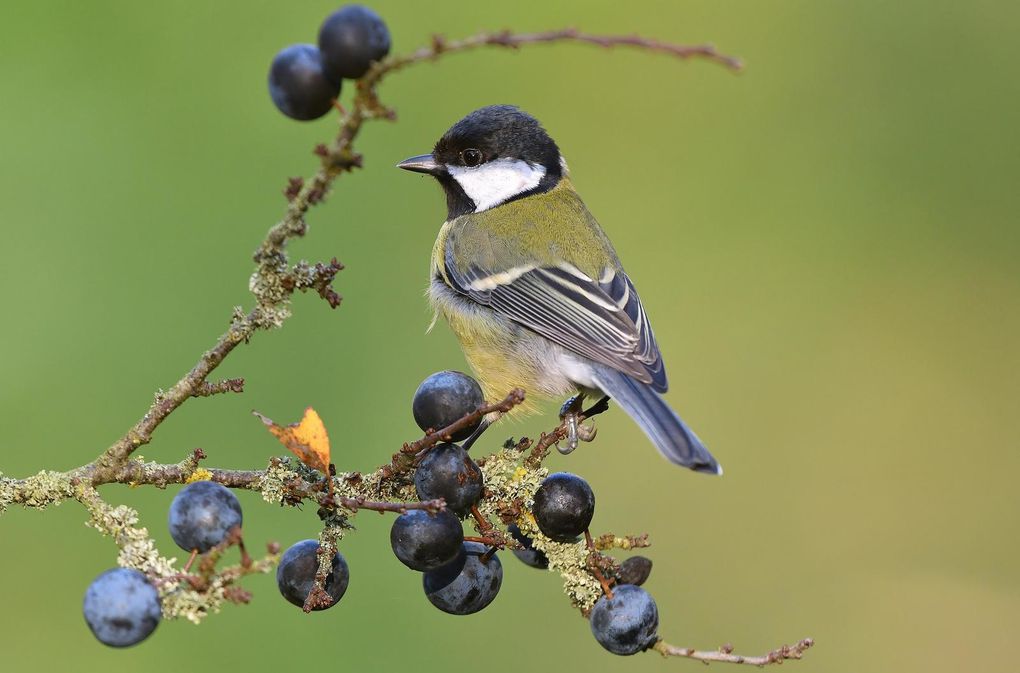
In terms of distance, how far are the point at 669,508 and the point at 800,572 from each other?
63cm

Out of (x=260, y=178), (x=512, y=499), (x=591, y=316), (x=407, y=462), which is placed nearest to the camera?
(x=407, y=462)

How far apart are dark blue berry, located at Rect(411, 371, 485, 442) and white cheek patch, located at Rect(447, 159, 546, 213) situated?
1.58 metres

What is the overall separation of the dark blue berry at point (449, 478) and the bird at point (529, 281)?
0.67 meters

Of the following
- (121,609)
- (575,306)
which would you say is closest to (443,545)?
(121,609)

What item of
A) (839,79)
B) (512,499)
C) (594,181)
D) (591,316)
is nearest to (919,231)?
(839,79)

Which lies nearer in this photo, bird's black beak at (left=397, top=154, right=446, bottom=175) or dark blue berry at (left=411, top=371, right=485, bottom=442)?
dark blue berry at (left=411, top=371, right=485, bottom=442)

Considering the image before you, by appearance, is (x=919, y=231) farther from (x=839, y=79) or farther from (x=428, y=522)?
(x=428, y=522)

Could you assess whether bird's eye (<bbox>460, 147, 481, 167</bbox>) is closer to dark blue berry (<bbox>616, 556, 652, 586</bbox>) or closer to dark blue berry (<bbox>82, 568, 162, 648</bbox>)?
dark blue berry (<bbox>616, 556, 652, 586</bbox>)

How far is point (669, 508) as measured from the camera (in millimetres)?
4785

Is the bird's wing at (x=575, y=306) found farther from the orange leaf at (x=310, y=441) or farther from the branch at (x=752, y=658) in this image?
the orange leaf at (x=310, y=441)

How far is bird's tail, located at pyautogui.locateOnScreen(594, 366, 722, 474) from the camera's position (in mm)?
2311

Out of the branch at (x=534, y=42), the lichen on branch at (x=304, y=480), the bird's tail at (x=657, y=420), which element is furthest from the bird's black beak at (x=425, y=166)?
the branch at (x=534, y=42)

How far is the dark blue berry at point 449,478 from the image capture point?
→ 189cm

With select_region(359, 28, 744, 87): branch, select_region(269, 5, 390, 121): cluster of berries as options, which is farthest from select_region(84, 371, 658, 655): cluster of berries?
select_region(359, 28, 744, 87): branch
